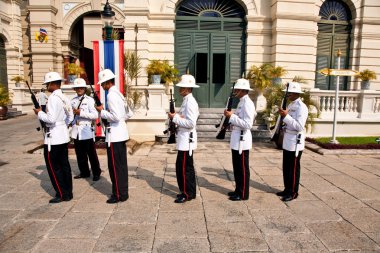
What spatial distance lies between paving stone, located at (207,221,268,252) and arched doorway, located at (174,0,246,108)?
903 centimetres

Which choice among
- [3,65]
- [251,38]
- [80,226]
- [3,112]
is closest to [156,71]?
[251,38]

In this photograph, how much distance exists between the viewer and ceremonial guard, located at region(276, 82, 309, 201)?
4.67 m

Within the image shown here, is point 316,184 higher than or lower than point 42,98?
lower

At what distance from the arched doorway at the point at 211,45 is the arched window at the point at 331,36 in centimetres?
362

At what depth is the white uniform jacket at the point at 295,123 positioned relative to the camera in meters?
4.65

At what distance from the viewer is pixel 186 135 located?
15.2ft

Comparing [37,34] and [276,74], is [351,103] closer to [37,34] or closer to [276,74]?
[276,74]

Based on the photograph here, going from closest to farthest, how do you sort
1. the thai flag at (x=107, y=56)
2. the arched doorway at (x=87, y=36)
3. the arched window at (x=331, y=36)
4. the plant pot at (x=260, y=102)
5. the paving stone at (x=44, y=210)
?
1. the paving stone at (x=44, y=210)
2. the thai flag at (x=107, y=56)
3. the plant pot at (x=260, y=102)
4. the arched window at (x=331, y=36)
5. the arched doorway at (x=87, y=36)

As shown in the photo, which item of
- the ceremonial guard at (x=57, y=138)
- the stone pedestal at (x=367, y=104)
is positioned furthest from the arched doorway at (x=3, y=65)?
the stone pedestal at (x=367, y=104)

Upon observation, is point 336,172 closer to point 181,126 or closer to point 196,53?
point 181,126

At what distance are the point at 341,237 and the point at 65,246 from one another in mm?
3254

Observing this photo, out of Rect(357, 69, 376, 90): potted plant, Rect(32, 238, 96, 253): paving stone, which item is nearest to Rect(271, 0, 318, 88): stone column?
Rect(357, 69, 376, 90): potted plant

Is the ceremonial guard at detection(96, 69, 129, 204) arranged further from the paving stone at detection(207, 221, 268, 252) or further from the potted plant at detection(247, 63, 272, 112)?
the potted plant at detection(247, 63, 272, 112)

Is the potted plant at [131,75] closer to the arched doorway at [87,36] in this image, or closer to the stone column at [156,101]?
the stone column at [156,101]
